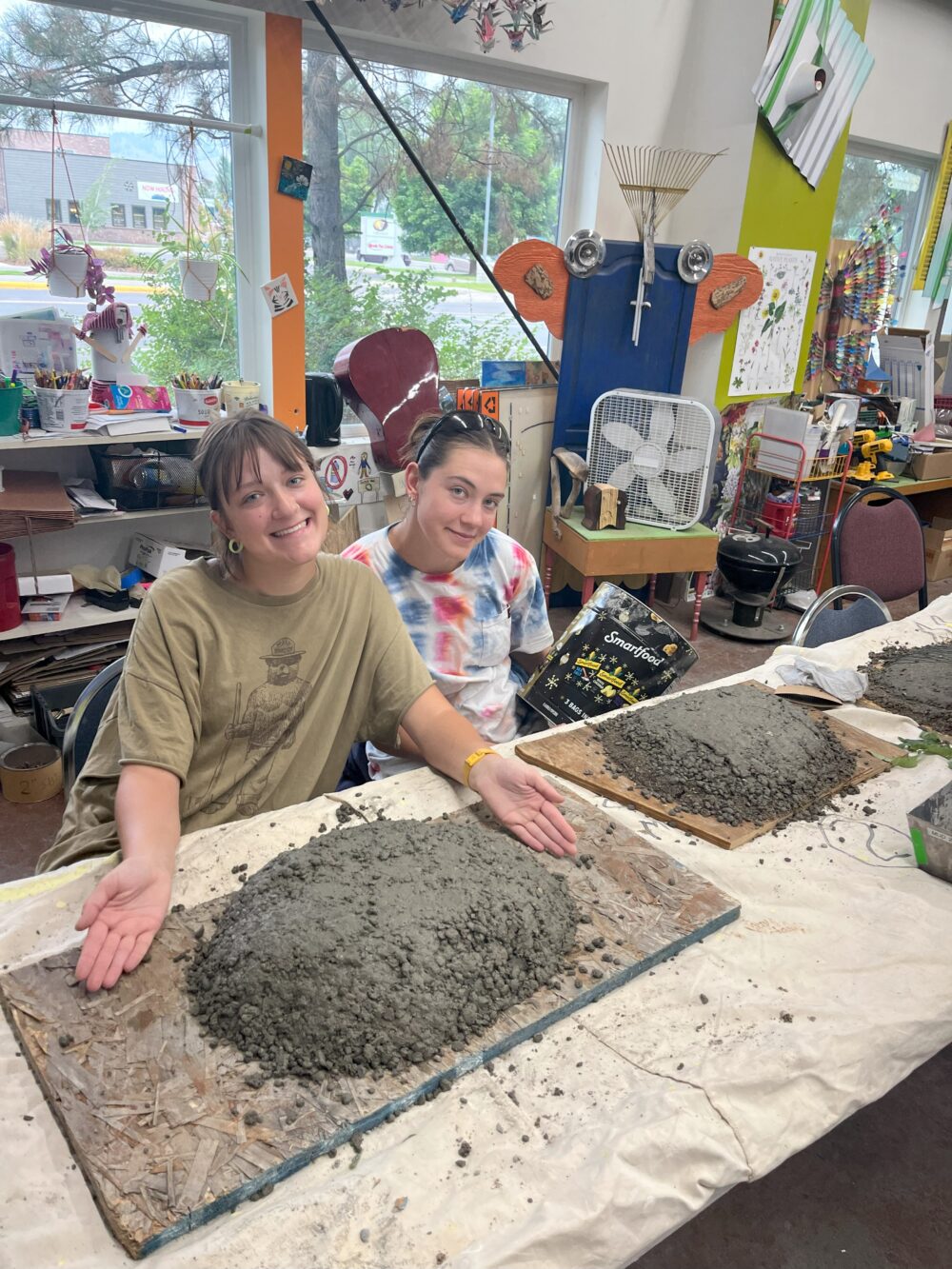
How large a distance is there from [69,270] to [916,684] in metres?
2.81

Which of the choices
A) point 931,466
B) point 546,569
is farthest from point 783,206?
point 546,569

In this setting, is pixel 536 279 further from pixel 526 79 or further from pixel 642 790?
pixel 642 790

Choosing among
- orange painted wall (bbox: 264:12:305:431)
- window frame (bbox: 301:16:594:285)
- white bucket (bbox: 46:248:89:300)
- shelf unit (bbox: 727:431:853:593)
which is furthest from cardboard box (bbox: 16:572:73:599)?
shelf unit (bbox: 727:431:853:593)

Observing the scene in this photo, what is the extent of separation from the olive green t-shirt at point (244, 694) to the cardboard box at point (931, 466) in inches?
179

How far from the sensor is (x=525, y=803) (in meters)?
1.41

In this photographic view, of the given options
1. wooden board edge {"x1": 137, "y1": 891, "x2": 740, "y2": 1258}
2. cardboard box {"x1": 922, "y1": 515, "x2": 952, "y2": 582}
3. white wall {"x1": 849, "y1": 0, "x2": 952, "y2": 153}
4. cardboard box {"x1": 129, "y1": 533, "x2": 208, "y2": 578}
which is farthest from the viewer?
cardboard box {"x1": 922, "y1": 515, "x2": 952, "y2": 582}

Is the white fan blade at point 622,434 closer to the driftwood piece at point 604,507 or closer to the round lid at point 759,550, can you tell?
the driftwood piece at point 604,507

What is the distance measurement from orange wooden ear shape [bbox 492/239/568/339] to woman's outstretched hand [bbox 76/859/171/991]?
331 centimetres

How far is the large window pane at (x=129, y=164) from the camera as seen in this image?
9.36ft

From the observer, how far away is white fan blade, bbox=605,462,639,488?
412 cm

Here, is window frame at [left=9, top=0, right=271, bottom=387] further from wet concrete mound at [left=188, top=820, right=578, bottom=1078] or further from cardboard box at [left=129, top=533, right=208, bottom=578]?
wet concrete mound at [left=188, top=820, right=578, bottom=1078]

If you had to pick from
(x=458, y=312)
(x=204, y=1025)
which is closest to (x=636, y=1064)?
(x=204, y=1025)

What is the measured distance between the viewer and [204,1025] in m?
0.98

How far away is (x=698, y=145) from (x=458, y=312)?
4.79 feet
